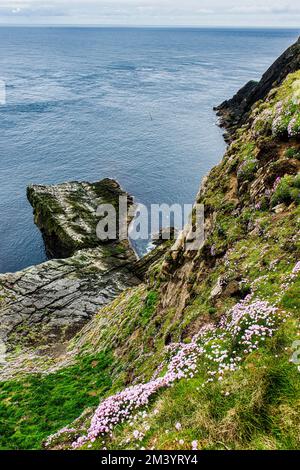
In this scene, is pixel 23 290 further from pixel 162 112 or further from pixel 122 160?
pixel 162 112

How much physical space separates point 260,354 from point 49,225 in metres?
47.1

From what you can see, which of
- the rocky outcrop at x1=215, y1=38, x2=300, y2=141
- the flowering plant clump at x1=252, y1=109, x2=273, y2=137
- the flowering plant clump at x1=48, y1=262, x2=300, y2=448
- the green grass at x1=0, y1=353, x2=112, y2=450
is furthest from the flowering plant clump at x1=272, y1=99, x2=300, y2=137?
the rocky outcrop at x1=215, y1=38, x2=300, y2=141

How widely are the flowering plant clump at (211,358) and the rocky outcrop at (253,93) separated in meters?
86.6

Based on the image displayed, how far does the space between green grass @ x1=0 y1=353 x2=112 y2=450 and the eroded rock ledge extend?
33.4 feet

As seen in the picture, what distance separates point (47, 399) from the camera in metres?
23.1

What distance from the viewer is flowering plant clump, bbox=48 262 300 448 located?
1146cm

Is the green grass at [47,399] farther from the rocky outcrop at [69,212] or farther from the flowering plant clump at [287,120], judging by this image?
the rocky outcrop at [69,212]

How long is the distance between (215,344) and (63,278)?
3313cm

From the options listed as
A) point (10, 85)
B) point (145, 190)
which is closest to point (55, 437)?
point (145, 190)

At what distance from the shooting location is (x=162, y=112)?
426 ft

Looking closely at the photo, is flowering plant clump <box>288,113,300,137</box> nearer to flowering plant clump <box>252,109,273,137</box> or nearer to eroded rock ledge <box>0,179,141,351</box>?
flowering plant clump <box>252,109,273,137</box>

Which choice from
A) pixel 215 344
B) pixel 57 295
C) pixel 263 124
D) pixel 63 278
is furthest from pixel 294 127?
pixel 63 278

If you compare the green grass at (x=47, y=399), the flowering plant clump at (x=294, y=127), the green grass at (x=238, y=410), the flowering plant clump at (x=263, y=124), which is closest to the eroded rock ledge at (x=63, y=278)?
the green grass at (x=47, y=399)

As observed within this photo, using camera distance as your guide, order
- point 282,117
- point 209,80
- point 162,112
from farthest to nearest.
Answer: point 209,80 < point 162,112 < point 282,117
